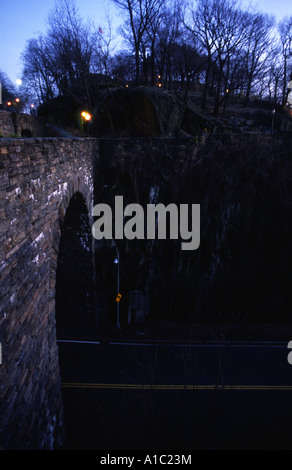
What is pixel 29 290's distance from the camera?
502 centimetres

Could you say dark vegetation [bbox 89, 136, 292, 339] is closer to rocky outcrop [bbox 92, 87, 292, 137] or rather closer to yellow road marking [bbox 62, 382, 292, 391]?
rocky outcrop [bbox 92, 87, 292, 137]

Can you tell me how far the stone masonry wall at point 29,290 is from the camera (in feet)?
13.4

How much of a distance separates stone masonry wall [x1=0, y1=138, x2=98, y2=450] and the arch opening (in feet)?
16.1

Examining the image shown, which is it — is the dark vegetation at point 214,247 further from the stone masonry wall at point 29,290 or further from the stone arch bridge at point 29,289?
the stone masonry wall at point 29,290

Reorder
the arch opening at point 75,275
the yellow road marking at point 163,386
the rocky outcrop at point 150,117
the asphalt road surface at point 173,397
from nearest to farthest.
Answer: the asphalt road surface at point 173,397
the yellow road marking at point 163,386
the arch opening at point 75,275
the rocky outcrop at point 150,117

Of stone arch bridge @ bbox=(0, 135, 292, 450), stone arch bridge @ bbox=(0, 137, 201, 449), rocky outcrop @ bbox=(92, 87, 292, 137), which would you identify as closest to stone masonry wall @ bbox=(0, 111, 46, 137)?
rocky outcrop @ bbox=(92, 87, 292, 137)

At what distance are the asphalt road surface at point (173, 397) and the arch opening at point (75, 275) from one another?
1.26 m

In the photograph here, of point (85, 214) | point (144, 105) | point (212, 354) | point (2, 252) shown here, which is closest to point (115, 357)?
point (212, 354)

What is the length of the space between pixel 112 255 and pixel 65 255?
13.1ft

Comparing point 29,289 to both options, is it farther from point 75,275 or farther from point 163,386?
point 163,386

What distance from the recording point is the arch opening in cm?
1197

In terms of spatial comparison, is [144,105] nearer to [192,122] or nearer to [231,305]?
[192,122]

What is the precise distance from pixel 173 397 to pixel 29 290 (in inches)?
350

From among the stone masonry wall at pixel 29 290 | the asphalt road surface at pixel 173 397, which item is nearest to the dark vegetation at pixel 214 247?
the asphalt road surface at pixel 173 397
